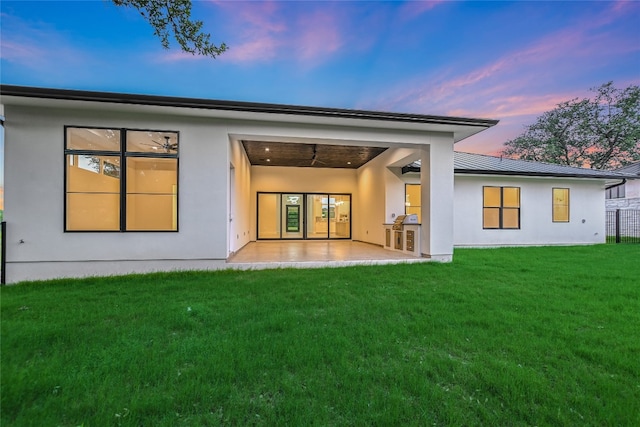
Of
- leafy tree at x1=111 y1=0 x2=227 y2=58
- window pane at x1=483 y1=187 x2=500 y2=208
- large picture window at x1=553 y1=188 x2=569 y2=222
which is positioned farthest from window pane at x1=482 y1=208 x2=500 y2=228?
leafy tree at x1=111 y1=0 x2=227 y2=58

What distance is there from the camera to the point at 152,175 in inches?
247

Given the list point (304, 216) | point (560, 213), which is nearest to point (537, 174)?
point (560, 213)

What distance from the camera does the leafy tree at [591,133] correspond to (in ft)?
68.7

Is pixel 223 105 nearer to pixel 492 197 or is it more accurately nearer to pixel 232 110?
pixel 232 110

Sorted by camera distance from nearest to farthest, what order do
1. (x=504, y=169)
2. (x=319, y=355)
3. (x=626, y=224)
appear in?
(x=319, y=355), (x=504, y=169), (x=626, y=224)

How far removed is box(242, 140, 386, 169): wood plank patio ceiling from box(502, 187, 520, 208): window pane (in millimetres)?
5351

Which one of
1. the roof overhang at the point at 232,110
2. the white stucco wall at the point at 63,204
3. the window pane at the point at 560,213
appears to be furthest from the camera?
the window pane at the point at 560,213

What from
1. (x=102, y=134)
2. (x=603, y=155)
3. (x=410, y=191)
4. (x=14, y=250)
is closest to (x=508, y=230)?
(x=410, y=191)

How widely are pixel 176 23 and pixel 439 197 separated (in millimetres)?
6498

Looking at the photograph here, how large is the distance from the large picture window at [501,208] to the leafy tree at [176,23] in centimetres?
1103

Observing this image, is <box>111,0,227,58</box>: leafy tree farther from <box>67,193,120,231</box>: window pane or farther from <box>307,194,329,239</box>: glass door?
<box>307,194,329,239</box>: glass door

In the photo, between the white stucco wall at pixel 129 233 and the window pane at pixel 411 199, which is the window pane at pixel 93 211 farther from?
the window pane at pixel 411 199

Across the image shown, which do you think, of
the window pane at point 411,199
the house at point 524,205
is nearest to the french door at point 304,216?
the window pane at point 411,199

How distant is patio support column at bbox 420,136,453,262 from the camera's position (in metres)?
7.44
